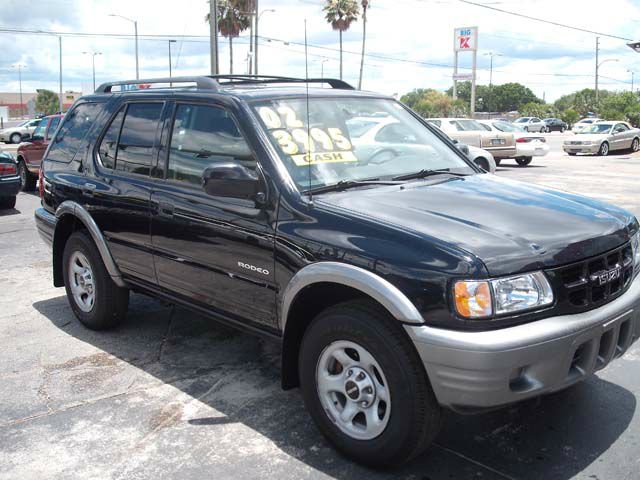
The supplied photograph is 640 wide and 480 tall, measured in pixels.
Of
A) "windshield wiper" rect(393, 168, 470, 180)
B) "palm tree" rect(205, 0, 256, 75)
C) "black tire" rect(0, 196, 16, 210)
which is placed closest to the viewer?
"windshield wiper" rect(393, 168, 470, 180)

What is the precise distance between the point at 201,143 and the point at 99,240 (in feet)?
4.36

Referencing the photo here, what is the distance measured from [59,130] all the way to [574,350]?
4511 mm

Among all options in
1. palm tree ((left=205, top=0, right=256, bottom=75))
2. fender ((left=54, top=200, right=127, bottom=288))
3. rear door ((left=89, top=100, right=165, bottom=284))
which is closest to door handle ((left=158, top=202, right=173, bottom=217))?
rear door ((left=89, top=100, right=165, bottom=284))

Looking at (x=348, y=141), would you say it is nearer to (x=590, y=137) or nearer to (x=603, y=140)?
(x=590, y=137)

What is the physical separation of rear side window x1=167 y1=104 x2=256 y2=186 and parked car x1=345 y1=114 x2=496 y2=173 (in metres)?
0.70

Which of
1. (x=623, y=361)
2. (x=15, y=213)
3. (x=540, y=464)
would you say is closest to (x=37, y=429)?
(x=540, y=464)

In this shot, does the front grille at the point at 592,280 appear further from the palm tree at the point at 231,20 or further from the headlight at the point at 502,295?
the palm tree at the point at 231,20

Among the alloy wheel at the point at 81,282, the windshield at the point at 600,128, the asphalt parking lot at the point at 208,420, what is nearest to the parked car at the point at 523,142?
the windshield at the point at 600,128

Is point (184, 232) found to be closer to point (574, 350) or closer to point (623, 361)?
point (574, 350)

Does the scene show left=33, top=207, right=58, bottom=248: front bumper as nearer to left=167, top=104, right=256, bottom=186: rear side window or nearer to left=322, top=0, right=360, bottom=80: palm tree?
left=167, top=104, right=256, bottom=186: rear side window

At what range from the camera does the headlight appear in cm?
285

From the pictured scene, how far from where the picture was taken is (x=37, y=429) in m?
3.78

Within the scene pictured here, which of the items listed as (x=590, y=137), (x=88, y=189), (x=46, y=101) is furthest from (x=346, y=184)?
(x=46, y=101)

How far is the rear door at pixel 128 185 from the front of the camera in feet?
14.9
